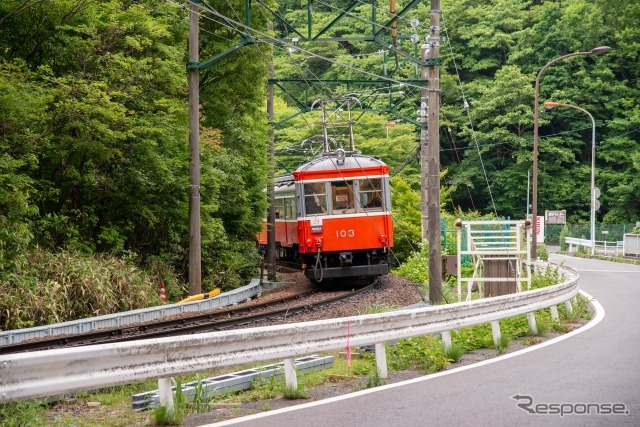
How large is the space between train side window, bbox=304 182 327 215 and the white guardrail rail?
1555 centimetres

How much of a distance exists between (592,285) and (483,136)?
1793 inches

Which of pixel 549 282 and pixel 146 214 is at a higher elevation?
pixel 146 214

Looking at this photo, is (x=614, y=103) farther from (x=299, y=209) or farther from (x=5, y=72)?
(x=5, y=72)

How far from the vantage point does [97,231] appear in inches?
961

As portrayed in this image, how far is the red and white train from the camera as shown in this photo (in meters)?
27.9

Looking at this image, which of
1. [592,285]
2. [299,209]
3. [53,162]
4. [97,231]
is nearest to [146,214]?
[97,231]

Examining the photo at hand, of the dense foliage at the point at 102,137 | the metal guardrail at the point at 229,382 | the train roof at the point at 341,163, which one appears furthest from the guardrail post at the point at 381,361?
the train roof at the point at 341,163

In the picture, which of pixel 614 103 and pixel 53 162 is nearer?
pixel 53 162

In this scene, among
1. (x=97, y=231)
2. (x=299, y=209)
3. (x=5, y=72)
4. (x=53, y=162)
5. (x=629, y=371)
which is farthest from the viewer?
(x=299, y=209)

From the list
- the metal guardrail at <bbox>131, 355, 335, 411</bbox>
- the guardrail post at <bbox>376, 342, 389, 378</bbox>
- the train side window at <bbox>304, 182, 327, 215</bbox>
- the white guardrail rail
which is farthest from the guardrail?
the guardrail post at <bbox>376, 342, 389, 378</bbox>

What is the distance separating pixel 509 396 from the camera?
9.20 meters

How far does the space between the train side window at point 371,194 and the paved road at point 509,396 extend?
14618mm

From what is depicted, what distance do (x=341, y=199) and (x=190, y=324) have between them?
1055cm

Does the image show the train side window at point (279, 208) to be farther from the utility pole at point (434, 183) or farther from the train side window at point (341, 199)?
the utility pole at point (434, 183)
